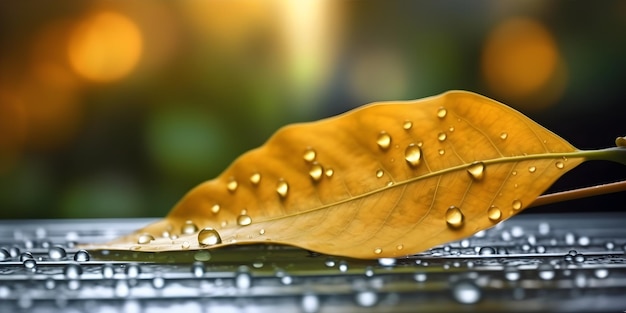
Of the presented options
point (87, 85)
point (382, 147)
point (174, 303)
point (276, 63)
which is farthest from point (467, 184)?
point (87, 85)

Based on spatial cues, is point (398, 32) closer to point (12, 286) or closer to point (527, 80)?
point (527, 80)

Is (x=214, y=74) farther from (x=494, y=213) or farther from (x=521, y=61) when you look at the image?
(x=494, y=213)

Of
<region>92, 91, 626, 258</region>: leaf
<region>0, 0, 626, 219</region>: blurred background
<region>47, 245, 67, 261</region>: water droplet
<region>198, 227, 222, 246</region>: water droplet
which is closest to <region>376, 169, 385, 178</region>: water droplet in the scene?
<region>92, 91, 626, 258</region>: leaf

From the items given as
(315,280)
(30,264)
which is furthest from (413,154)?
(30,264)

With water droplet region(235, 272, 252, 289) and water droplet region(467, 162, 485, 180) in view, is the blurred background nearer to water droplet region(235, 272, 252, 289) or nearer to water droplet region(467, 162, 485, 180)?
water droplet region(467, 162, 485, 180)

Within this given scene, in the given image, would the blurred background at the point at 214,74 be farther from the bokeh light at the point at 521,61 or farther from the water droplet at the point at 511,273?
the water droplet at the point at 511,273
